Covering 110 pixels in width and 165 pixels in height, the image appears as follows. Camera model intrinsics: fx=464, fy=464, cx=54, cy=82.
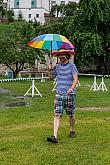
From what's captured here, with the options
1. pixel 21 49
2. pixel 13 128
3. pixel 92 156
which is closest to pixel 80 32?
pixel 21 49

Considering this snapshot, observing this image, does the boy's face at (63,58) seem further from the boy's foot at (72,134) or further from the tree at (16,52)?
the tree at (16,52)

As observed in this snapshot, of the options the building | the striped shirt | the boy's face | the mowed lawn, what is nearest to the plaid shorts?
the striped shirt

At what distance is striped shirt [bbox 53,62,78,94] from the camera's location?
9281 mm

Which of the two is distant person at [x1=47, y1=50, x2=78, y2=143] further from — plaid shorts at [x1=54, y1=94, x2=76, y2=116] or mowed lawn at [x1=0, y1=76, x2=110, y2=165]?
mowed lawn at [x1=0, y1=76, x2=110, y2=165]

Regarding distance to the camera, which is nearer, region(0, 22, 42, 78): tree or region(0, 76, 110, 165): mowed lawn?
region(0, 76, 110, 165): mowed lawn

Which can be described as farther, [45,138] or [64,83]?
[45,138]

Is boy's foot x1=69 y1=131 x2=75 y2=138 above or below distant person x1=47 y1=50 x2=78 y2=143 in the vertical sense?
below

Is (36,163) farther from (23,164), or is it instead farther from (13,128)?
(13,128)

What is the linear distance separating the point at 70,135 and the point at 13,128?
6.47 feet

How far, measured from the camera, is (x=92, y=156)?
771 centimetres

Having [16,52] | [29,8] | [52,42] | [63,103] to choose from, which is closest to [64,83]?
[63,103]

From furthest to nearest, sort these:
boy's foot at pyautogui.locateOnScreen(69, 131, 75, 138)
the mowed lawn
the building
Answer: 1. the building
2. boy's foot at pyautogui.locateOnScreen(69, 131, 75, 138)
3. the mowed lawn

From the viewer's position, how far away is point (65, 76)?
30.5 ft

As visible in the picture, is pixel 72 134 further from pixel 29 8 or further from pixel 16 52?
pixel 29 8
